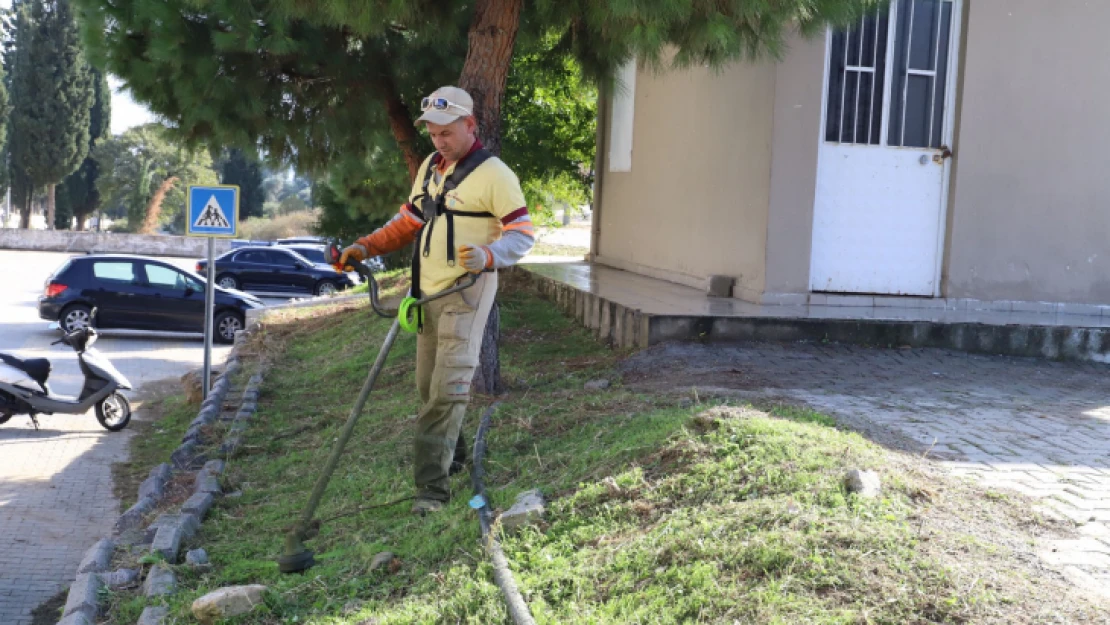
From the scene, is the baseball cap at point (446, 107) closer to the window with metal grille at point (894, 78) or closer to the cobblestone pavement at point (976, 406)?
the cobblestone pavement at point (976, 406)

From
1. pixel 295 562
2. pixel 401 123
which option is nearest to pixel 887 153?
pixel 401 123

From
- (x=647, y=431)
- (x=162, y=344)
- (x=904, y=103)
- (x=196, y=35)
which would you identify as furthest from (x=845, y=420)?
(x=162, y=344)

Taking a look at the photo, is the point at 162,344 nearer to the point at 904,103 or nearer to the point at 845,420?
the point at 904,103

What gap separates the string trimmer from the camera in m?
4.66

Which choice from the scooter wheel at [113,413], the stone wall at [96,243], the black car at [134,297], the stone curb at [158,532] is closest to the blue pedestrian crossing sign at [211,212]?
the scooter wheel at [113,413]

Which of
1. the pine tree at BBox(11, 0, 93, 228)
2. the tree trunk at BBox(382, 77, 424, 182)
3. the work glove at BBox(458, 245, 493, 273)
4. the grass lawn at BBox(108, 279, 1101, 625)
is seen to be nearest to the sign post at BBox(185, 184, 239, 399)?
the tree trunk at BBox(382, 77, 424, 182)

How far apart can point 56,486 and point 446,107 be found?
5396 millimetres

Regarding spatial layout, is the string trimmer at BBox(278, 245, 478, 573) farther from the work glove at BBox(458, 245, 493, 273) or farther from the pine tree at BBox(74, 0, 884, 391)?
the pine tree at BBox(74, 0, 884, 391)

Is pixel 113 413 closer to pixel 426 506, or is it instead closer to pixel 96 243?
pixel 426 506

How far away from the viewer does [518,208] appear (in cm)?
494

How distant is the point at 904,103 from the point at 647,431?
5906 mm

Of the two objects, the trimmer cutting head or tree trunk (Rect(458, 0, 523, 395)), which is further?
tree trunk (Rect(458, 0, 523, 395))

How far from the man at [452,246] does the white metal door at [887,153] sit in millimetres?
5405

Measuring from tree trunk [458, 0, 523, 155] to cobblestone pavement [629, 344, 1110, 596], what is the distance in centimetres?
214
